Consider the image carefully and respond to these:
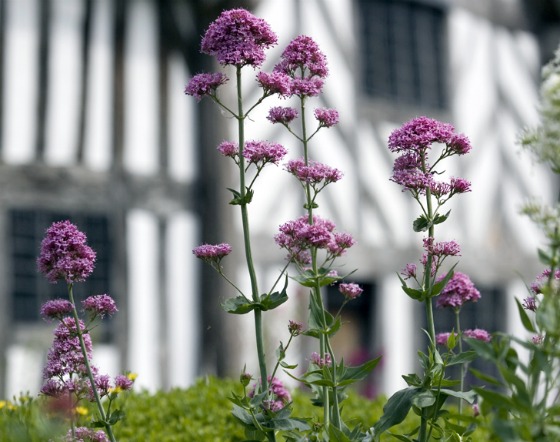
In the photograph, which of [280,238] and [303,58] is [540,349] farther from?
[303,58]

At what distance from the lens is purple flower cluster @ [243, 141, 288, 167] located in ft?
10.2

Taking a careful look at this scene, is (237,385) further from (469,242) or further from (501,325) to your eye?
(501,325)

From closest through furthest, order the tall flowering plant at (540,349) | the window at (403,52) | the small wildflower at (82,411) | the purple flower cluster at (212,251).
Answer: the tall flowering plant at (540,349) < the purple flower cluster at (212,251) < the small wildflower at (82,411) < the window at (403,52)

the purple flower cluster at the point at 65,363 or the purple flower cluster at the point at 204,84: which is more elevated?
the purple flower cluster at the point at 204,84

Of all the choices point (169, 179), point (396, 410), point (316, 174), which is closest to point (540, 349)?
point (396, 410)

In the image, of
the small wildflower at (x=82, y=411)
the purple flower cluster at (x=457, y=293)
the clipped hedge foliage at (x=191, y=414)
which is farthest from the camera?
the clipped hedge foliage at (x=191, y=414)

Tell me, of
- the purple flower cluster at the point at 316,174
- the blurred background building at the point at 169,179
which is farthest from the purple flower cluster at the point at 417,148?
the blurred background building at the point at 169,179

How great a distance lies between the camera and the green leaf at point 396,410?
3.02 m

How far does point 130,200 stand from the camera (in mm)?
8500

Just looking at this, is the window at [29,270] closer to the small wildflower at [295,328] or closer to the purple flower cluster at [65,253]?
the small wildflower at [295,328]

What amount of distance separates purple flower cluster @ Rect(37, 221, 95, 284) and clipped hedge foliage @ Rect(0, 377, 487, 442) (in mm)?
1123

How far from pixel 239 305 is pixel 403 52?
791 centimetres

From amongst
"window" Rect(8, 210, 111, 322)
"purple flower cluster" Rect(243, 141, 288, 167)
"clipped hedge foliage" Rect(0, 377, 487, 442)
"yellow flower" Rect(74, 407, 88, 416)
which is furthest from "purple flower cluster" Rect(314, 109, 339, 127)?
"window" Rect(8, 210, 111, 322)

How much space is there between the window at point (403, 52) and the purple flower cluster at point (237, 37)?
7.27m
